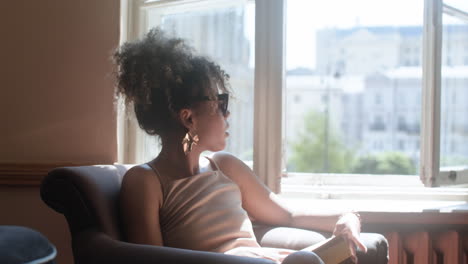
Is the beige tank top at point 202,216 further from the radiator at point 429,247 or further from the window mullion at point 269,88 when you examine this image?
the radiator at point 429,247

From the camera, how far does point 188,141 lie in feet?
4.70

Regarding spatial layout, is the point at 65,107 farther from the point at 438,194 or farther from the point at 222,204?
the point at 438,194

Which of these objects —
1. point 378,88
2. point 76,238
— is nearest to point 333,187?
point 76,238

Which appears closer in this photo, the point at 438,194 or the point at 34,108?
the point at 34,108

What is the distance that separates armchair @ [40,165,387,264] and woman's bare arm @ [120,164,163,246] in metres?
0.05

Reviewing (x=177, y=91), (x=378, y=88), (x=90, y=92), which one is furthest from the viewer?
(x=378, y=88)

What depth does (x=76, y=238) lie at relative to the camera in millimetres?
1203

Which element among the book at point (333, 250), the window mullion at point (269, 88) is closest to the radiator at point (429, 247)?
the window mullion at point (269, 88)

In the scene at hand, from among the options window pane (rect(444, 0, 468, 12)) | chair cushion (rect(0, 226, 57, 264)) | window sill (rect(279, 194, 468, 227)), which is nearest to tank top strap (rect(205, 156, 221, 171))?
window sill (rect(279, 194, 468, 227))

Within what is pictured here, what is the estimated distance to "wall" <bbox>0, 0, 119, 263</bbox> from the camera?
6.31ft

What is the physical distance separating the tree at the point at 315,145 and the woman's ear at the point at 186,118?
5298mm

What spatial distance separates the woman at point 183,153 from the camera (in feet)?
4.26

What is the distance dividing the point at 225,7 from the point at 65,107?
88cm

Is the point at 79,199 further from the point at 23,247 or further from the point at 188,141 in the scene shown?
the point at 188,141
